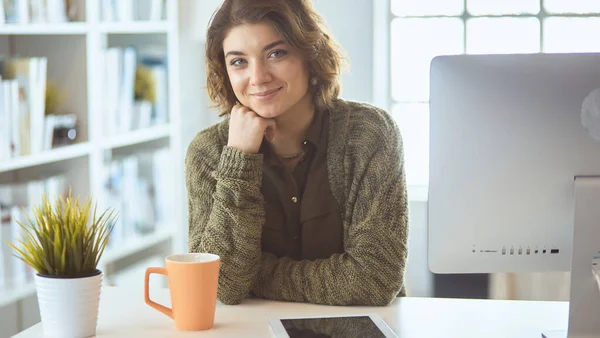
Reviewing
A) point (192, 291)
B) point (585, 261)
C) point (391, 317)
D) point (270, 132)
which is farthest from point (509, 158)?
point (270, 132)

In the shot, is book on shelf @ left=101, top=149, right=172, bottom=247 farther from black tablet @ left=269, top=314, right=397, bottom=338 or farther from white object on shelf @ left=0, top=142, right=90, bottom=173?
black tablet @ left=269, top=314, right=397, bottom=338

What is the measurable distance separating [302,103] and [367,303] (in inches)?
21.4

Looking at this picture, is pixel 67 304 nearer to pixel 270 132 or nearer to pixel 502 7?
pixel 270 132

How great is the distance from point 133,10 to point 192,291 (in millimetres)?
2200

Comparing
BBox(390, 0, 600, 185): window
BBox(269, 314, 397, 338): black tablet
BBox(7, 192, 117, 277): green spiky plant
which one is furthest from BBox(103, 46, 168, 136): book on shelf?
BBox(269, 314, 397, 338): black tablet

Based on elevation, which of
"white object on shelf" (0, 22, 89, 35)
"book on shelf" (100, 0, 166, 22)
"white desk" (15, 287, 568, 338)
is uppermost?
"book on shelf" (100, 0, 166, 22)

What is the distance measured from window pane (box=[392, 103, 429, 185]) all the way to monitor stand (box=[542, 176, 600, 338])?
2.31 meters

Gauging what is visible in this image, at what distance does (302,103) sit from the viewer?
72.0 inches

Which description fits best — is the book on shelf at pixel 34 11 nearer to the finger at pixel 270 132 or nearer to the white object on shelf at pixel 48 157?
the white object on shelf at pixel 48 157

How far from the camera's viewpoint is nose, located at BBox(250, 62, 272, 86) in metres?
1.66

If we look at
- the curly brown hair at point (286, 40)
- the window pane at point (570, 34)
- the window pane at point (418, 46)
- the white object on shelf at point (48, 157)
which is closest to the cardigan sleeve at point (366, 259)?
the curly brown hair at point (286, 40)

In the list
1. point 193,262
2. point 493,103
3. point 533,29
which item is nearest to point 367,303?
point 193,262

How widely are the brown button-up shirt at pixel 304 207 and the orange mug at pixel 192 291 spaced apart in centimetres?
47

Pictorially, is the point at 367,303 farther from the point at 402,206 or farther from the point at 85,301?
the point at 85,301
